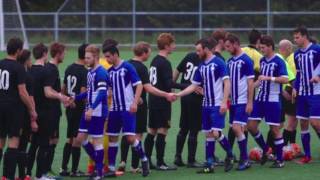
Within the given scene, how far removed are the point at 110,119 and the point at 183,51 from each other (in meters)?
25.1

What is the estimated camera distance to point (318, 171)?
39.9 ft

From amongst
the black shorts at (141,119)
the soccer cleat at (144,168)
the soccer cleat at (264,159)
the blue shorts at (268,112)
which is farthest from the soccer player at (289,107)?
the soccer cleat at (144,168)

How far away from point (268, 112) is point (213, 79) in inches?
43.2

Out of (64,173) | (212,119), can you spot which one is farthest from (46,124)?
(212,119)

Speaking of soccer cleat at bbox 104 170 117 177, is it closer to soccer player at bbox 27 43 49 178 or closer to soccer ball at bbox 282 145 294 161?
soccer player at bbox 27 43 49 178

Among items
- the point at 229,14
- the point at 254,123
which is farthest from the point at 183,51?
the point at 254,123

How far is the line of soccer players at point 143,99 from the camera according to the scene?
1138 cm

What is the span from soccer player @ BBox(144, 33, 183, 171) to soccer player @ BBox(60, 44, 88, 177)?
1.15 meters

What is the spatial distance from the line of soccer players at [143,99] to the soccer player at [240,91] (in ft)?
0.05

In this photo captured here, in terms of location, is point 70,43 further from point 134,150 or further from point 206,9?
point 134,150

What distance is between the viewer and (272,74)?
12.7 metres

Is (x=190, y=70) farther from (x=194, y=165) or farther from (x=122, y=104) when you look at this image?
(x=122, y=104)

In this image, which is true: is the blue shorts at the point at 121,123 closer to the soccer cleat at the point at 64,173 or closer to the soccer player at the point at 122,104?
the soccer player at the point at 122,104

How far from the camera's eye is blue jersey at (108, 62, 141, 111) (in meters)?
12.0
